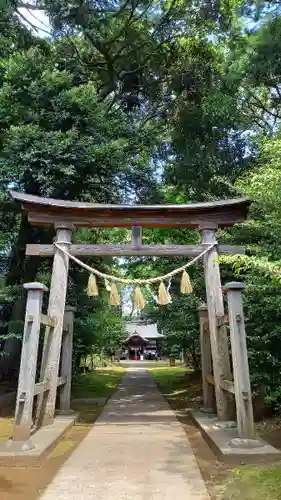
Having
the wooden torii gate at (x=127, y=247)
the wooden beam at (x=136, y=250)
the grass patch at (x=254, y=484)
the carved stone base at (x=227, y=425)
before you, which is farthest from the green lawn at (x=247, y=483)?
the wooden beam at (x=136, y=250)

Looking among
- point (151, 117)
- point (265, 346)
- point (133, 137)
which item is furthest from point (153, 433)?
point (151, 117)

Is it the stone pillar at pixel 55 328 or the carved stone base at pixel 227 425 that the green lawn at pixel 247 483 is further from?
the stone pillar at pixel 55 328

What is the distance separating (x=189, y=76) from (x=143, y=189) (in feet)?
13.0

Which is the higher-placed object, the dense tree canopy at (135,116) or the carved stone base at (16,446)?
the dense tree canopy at (135,116)

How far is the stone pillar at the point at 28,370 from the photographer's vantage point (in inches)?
218

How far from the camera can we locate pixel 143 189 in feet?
35.6

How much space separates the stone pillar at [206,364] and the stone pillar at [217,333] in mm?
1120

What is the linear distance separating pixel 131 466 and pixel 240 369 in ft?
6.02

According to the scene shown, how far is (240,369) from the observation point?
5.61m

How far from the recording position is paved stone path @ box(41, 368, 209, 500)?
4.01 metres

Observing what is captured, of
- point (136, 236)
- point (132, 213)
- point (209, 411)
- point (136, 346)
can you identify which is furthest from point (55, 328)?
point (136, 346)

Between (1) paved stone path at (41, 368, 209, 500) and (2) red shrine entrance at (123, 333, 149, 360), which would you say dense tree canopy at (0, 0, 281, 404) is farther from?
(2) red shrine entrance at (123, 333, 149, 360)

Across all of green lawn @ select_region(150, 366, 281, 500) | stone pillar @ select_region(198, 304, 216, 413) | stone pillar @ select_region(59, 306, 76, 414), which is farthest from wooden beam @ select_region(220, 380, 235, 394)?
stone pillar @ select_region(59, 306, 76, 414)

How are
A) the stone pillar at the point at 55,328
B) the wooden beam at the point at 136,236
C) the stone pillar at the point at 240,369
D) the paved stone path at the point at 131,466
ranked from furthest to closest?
1. the wooden beam at the point at 136,236
2. the stone pillar at the point at 55,328
3. the stone pillar at the point at 240,369
4. the paved stone path at the point at 131,466
